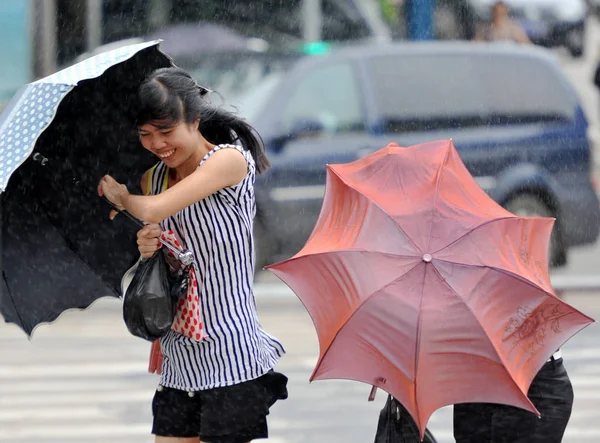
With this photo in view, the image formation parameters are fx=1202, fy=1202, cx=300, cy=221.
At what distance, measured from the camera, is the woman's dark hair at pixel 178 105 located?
3.17 m

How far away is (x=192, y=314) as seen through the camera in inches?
129

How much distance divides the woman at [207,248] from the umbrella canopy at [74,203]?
16cm

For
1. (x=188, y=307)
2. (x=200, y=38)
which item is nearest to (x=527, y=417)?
(x=188, y=307)

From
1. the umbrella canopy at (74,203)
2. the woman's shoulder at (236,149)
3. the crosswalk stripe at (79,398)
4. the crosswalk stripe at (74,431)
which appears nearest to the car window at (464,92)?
the crosswalk stripe at (79,398)

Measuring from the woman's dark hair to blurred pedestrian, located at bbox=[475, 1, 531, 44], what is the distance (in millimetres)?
8891

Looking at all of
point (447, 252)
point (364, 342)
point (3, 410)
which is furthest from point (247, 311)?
point (3, 410)

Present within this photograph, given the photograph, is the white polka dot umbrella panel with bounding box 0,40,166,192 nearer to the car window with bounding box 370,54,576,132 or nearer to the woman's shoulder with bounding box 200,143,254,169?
the woman's shoulder with bounding box 200,143,254,169

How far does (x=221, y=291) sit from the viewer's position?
3.30 metres

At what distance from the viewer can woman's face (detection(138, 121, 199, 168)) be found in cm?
319

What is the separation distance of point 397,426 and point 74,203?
1137 mm

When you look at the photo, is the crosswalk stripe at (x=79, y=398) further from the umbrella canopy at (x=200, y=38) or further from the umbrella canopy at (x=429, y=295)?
the umbrella canopy at (x=200, y=38)

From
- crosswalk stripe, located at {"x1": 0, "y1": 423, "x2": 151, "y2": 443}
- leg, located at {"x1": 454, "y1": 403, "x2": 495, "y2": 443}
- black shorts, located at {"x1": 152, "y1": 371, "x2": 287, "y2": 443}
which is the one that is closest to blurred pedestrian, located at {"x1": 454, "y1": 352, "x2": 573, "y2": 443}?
leg, located at {"x1": 454, "y1": 403, "x2": 495, "y2": 443}

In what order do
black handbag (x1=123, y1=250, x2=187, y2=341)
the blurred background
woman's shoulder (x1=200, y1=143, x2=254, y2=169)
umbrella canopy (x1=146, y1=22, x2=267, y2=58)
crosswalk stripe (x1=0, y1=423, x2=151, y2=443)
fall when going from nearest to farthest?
black handbag (x1=123, y1=250, x2=187, y2=341) < woman's shoulder (x1=200, y1=143, x2=254, y2=169) < crosswalk stripe (x1=0, y1=423, x2=151, y2=443) < the blurred background < umbrella canopy (x1=146, y1=22, x2=267, y2=58)

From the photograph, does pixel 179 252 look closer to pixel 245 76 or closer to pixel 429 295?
pixel 429 295
